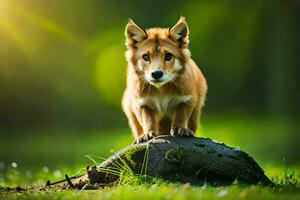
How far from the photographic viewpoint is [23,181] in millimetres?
8625

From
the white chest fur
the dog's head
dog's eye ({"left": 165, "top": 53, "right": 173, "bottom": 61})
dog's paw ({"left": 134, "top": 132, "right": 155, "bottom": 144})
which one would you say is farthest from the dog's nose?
dog's paw ({"left": 134, "top": 132, "right": 155, "bottom": 144})

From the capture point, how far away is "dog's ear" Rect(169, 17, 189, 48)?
274 inches

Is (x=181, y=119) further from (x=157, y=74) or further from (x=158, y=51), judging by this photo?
(x=158, y=51)

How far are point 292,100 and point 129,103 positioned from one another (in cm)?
763

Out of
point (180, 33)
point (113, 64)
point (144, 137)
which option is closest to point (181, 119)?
point (144, 137)

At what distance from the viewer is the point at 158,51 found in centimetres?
684

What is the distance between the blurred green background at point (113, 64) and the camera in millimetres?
13721

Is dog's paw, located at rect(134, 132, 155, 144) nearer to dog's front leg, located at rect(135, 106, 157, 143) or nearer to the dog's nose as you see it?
dog's front leg, located at rect(135, 106, 157, 143)

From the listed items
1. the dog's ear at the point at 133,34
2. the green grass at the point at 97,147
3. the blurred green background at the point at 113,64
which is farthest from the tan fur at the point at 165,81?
the blurred green background at the point at 113,64

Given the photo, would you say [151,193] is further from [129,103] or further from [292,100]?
[292,100]

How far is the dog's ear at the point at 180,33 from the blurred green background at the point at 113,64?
237 inches

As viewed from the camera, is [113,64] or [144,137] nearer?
[144,137]

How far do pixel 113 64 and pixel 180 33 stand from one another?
7785 millimetres

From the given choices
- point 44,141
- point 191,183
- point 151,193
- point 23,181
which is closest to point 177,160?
point 191,183
